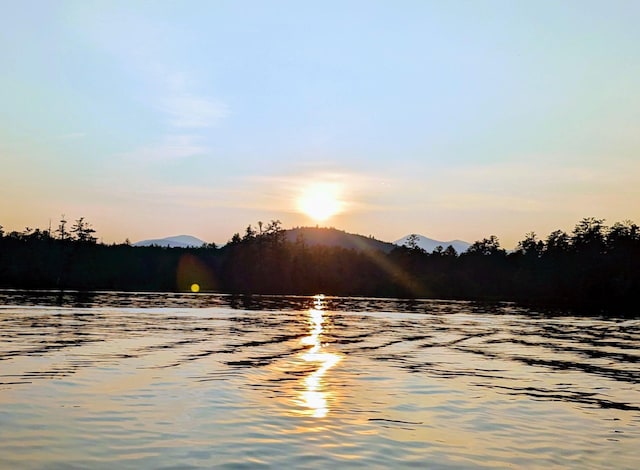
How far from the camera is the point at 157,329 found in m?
55.4

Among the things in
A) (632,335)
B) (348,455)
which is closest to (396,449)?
(348,455)

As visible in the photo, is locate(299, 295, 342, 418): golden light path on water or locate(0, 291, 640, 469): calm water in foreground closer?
locate(0, 291, 640, 469): calm water in foreground

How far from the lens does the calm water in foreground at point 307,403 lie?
689 inches

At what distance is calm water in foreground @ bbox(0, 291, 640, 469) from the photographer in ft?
57.4

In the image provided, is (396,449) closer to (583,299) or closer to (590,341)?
(590,341)

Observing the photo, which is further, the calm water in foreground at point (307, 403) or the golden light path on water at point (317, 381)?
the golden light path on water at point (317, 381)

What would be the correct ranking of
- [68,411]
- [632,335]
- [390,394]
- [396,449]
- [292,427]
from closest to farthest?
[396,449], [292,427], [68,411], [390,394], [632,335]

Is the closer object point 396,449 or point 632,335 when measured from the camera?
→ point 396,449

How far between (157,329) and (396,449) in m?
40.6

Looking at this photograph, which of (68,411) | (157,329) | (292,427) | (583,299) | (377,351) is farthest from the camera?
(583,299)

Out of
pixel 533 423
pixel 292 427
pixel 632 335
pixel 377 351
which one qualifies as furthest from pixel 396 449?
pixel 632 335

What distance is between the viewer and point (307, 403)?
24.6m

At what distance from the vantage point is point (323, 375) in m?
32.1

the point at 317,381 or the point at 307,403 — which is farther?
the point at 317,381
